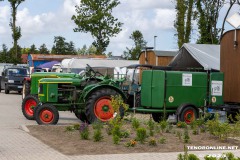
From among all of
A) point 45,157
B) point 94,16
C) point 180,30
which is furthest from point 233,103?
point 94,16

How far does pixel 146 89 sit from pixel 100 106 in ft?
5.35

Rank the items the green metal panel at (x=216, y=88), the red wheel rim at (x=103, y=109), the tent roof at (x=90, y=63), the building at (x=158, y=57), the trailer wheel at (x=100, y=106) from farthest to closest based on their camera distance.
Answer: the tent roof at (x=90, y=63)
the building at (x=158, y=57)
the green metal panel at (x=216, y=88)
the red wheel rim at (x=103, y=109)
the trailer wheel at (x=100, y=106)

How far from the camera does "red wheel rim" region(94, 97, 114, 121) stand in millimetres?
17125

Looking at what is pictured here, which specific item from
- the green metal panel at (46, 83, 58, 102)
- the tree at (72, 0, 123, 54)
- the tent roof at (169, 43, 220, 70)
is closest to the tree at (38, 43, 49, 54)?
the tree at (72, 0, 123, 54)

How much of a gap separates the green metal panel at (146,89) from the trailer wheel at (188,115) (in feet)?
3.72

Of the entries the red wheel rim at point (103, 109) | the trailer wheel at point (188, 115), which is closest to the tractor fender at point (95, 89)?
the red wheel rim at point (103, 109)

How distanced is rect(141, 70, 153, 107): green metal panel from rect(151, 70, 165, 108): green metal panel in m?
0.11

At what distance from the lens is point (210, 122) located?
13.6 m

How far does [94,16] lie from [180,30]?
23507 mm

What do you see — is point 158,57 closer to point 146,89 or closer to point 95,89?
point 146,89

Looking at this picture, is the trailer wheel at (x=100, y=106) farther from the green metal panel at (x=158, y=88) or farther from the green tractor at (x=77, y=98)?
the green metal panel at (x=158, y=88)

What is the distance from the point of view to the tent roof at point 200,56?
2308 cm

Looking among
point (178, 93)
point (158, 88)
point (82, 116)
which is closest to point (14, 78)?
point (82, 116)

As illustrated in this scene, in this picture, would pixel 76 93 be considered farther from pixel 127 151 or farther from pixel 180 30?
pixel 180 30
